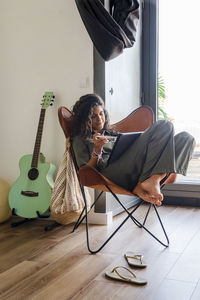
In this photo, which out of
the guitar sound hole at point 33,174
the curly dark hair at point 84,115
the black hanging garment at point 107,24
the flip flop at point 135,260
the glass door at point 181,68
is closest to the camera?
the flip flop at point 135,260

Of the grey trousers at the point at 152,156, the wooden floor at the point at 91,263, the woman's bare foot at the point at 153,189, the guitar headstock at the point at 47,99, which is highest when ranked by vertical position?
the guitar headstock at the point at 47,99

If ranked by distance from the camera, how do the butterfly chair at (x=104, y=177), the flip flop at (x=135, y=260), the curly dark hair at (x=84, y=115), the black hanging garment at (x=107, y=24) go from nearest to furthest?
the flip flop at (x=135, y=260), the butterfly chair at (x=104, y=177), the curly dark hair at (x=84, y=115), the black hanging garment at (x=107, y=24)

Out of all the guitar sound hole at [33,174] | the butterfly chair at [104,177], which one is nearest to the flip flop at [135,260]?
the butterfly chair at [104,177]

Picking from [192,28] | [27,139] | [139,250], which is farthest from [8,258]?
[192,28]

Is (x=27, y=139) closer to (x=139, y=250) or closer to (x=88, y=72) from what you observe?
(x=88, y=72)

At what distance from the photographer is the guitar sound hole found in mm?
3106

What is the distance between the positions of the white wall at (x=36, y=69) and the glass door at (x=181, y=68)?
108cm

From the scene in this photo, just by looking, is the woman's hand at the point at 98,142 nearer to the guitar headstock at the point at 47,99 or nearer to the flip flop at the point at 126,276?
the flip flop at the point at 126,276

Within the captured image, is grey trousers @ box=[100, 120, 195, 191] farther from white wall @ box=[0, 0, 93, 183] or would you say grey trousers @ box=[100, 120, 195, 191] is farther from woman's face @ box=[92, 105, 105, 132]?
white wall @ box=[0, 0, 93, 183]

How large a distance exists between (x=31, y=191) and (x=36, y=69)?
1050mm

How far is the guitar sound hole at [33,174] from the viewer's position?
311cm

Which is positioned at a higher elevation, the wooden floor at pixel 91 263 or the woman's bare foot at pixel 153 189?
the woman's bare foot at pixel 153 189

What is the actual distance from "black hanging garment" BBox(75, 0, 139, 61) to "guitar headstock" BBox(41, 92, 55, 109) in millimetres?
535

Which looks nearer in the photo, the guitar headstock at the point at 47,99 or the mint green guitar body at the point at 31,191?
the mint green guitar body at the point at 31,191
